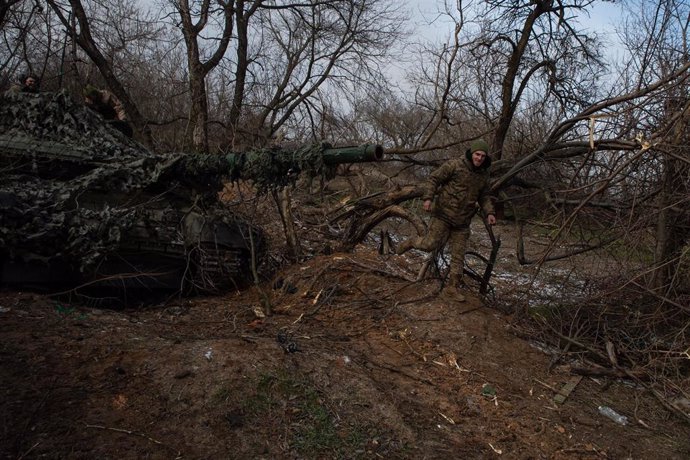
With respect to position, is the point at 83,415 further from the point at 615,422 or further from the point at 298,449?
the point at 615,422

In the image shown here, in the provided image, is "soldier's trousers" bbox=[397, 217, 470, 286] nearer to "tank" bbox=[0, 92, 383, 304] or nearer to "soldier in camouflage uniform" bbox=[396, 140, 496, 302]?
"soldier in camouflage uniform" bbox=[396, 140, 496, 302]

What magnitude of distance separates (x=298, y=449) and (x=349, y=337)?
77.1 inches

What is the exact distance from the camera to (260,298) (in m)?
6.07

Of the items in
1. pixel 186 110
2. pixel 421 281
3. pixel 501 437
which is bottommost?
pixel 501 437

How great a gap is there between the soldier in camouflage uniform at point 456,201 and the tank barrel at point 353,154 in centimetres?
139

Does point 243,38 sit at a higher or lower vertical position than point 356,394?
higher

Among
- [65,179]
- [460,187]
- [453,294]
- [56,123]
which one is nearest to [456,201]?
[460,187]

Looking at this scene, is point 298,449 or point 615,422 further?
point 615,422

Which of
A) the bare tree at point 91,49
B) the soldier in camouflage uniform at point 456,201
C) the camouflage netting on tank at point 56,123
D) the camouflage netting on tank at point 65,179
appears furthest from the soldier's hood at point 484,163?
the bare tree at point 91,49

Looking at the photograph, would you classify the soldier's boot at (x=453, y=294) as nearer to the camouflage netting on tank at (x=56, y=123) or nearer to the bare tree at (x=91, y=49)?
the camouflage netting on tank at (x=56, y=123)

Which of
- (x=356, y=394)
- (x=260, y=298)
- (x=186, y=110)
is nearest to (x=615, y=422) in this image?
(x=356, y=394)

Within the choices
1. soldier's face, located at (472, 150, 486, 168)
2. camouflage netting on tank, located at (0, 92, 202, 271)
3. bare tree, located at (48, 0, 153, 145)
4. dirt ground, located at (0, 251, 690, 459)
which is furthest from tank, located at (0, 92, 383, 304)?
bare tree, located at (48, 0, 153, 145)

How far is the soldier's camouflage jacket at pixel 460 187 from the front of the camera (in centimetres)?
599

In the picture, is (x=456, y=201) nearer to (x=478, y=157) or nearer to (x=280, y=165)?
(x=478, y=157)
